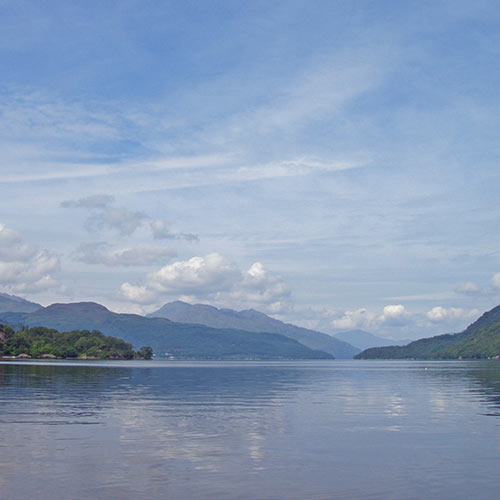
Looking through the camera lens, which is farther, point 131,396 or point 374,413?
point 131,396

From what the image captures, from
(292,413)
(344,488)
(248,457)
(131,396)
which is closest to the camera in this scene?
(344,488)

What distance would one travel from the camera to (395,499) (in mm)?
29078

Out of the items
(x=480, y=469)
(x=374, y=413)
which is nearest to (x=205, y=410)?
(x=374, y=413)

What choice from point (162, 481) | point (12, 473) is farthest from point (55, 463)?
point (162, 481)

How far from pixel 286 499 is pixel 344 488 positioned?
3.99 m

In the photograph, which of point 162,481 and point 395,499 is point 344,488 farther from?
point 162,481

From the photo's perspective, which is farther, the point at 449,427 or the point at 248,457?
the point at 449,427

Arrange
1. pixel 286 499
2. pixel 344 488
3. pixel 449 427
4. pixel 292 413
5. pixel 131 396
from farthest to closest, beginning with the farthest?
1. pixel 131 396
2. pixel 292 413
3. pixel 449 427
4. pixel 344 488
5. pixel 286 499

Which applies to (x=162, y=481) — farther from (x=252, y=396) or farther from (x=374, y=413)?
(x=252, y=396)

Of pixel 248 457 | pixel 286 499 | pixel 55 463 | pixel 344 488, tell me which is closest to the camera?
pixel 286 499

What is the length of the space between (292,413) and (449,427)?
17.3 meters

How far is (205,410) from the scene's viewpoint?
67.1 metres

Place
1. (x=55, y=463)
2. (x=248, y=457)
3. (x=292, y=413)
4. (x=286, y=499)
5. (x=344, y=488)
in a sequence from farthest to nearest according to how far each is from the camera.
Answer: (x=292, y=413), (x=248, y=457), (x=55, y=463), (x=344, y=488), (x=286, y=499)

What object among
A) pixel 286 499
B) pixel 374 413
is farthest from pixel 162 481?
pixel 374 413
